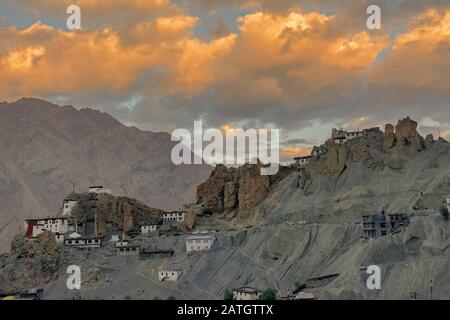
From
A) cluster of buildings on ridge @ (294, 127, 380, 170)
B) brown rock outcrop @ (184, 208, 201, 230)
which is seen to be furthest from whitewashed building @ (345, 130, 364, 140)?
brown rock outcrop @ (184, 208, 201, 230)

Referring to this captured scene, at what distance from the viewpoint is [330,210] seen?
408 ft

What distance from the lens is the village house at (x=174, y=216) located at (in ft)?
465

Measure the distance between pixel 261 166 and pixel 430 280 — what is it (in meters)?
63.7

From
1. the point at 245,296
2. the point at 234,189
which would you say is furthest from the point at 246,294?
the point at 234,189

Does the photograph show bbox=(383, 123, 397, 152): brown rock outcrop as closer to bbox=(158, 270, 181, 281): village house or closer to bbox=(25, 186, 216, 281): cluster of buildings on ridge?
bbox=(25, 186, 216, 281): cluster of buildings on ridge

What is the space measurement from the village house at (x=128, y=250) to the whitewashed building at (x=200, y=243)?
30.7 ft

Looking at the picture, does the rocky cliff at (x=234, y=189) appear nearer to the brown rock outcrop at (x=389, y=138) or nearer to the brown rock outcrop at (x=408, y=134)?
the brown rock outcrop at (x=389, y=138)

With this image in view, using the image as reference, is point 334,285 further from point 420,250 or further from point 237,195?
point 237,195

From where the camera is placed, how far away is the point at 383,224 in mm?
102812

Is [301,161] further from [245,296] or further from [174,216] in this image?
[245,296]

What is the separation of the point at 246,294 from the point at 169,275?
24197 mm

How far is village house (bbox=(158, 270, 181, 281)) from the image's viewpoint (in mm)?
115438

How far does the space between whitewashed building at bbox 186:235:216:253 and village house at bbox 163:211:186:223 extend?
16627 mm
